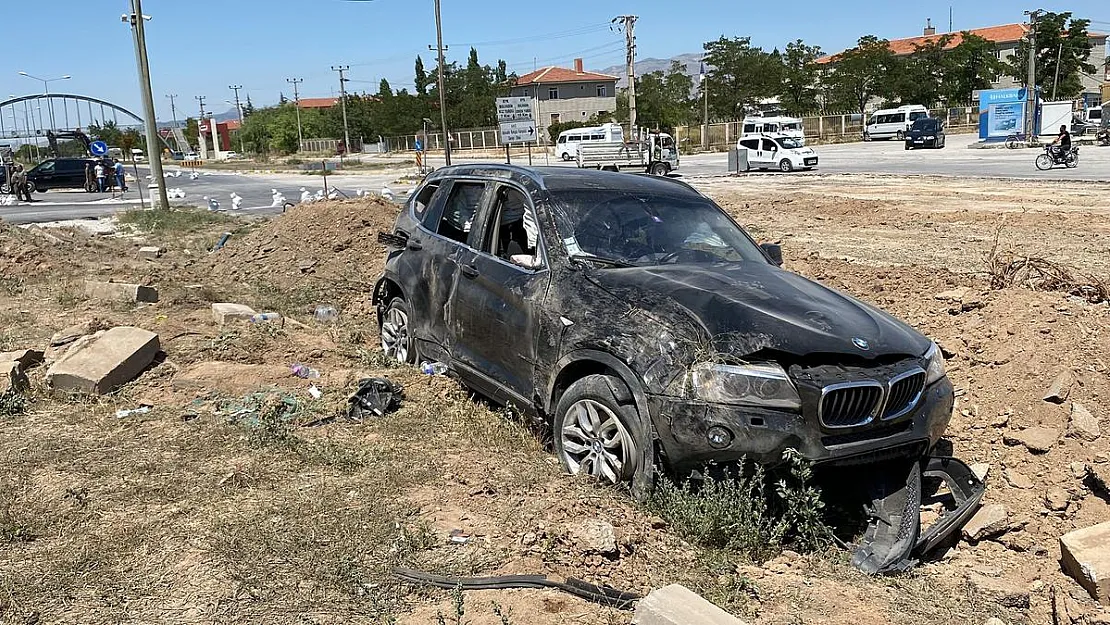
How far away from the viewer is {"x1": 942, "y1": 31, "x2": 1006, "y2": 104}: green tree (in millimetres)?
78438

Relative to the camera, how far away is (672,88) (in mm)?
87812

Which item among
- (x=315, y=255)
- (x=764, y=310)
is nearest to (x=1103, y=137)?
(x=315, y=255)

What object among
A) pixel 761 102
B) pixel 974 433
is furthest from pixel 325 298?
pixel 761 102

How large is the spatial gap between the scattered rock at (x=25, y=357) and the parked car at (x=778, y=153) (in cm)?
3212

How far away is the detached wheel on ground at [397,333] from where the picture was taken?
666 cm

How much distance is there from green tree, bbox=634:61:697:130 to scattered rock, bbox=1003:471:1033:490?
203ft

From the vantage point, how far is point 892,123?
195 feet

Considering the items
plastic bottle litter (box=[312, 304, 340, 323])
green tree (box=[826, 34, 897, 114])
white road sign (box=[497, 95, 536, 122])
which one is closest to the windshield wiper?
plastic bottle litter (box=[312, 304, 340, 323])

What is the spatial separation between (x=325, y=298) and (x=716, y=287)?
283 inches

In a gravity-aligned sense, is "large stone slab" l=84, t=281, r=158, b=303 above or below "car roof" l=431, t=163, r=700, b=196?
below

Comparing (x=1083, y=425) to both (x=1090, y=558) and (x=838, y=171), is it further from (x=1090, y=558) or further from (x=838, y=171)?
(x=838, y=171)

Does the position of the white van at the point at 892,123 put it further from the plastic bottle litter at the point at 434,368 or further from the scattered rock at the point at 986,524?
the scattered rock at the point at 986,524

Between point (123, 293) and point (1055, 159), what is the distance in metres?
27.5

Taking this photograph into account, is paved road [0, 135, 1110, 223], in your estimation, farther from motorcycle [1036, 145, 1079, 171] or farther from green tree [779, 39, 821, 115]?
green tree [779, 39, 821, 115]
